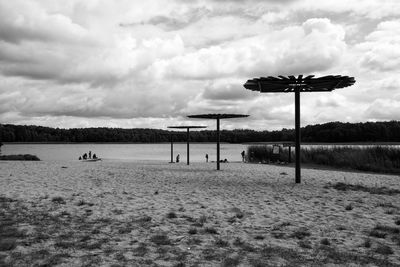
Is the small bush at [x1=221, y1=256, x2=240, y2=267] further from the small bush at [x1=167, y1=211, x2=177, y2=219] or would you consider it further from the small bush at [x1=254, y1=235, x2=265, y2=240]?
the small bush at [x1=167, y1=211, x2=177, y2=219]

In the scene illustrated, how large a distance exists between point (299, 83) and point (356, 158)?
44.6 feet

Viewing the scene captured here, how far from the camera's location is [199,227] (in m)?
6.45

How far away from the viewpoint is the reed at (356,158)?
22.1m

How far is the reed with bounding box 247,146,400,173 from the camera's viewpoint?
870 inches

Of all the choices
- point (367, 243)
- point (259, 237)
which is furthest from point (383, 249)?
point (259, 237)

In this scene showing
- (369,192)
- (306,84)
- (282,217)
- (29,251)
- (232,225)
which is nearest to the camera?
(29,251)

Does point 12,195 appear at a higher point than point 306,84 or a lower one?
lower

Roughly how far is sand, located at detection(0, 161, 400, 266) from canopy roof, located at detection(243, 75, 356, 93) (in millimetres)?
3742

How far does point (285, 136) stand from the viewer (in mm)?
94625

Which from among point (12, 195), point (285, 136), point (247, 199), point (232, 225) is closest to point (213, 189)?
point (247, 199)

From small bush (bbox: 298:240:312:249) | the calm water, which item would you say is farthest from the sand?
the calm water

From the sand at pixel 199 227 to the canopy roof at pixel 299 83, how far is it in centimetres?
374

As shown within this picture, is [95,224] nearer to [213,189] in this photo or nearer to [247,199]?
[247,199]

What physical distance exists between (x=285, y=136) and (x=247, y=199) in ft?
287
